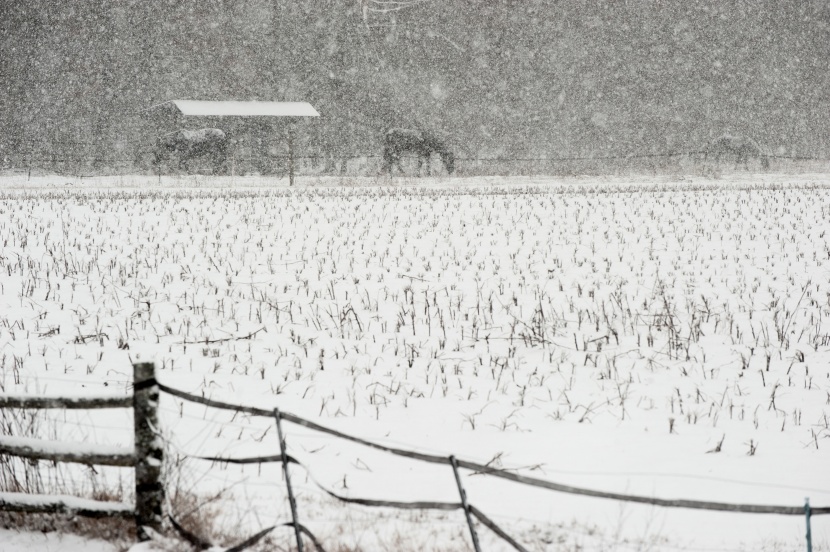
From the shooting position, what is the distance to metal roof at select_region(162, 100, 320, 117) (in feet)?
133

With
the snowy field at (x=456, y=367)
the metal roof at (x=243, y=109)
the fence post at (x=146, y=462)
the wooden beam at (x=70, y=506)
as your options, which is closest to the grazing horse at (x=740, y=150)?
the metal roof at (x=243, y=109)

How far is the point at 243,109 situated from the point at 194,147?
473cm

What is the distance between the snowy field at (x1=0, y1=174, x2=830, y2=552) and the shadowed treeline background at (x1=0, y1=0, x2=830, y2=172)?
32.8 meters

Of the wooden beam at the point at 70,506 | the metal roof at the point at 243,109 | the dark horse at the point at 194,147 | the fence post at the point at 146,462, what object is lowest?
the wooden beam at the point at 70,506

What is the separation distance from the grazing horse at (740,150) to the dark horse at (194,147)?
25630mm

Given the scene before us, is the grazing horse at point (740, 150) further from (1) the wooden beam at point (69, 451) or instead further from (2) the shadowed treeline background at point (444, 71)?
(1) the wooden beam at point (69, 451)

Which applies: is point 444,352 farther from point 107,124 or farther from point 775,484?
point 107,124

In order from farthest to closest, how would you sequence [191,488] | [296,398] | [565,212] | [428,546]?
[565,212], [296,398], [191,488], [428,546]

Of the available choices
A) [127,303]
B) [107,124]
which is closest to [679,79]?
[107,124]

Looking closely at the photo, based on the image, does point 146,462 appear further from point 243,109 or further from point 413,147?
point 243,109

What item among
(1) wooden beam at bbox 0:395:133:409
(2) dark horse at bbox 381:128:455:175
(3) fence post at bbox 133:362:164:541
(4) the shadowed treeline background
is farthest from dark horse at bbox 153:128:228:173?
(3) fence post at bbox 133:362:164:541

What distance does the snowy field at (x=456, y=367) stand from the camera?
3979mm

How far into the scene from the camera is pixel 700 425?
16.7 ft

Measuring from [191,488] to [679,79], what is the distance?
53190 mm
